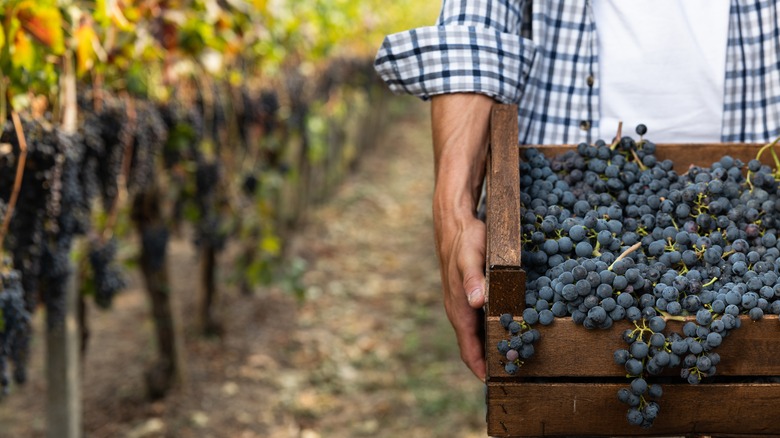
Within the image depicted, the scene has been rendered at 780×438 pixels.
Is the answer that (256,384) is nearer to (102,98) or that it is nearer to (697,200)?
(102,98)

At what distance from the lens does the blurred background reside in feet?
8.12

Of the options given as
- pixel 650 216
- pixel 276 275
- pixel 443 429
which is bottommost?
pixel 443 429

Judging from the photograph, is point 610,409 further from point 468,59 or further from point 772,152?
point 468,59

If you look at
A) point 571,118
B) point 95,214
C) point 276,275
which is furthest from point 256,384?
point 571,118

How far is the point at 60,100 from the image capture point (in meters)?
2.53

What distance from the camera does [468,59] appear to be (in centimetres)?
182

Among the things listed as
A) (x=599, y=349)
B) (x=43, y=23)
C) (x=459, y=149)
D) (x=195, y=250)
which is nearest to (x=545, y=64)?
(x=459, y=149)

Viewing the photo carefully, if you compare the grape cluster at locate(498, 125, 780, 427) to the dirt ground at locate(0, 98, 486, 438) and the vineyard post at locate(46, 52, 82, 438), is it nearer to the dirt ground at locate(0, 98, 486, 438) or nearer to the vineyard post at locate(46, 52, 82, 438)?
the vineyard post at locate(46, 52, 82, 438)

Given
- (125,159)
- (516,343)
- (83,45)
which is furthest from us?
(125,159)

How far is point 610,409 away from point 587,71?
2.72ft

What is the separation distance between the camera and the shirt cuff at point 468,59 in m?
1.82

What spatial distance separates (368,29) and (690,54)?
829cm

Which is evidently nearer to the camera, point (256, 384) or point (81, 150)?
point (81, 150)

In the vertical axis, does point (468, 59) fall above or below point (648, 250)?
above
